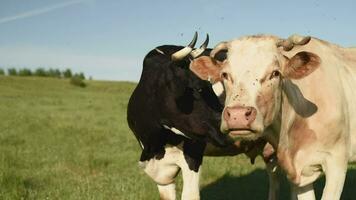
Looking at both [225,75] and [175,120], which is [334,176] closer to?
[225,75]

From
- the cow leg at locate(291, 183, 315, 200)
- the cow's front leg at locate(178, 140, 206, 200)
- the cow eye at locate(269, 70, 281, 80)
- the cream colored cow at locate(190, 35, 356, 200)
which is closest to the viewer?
the cream colored cow at locate(190, 35, 356, 200)

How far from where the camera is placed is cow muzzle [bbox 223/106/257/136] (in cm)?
461

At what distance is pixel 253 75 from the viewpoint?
4.88 meters

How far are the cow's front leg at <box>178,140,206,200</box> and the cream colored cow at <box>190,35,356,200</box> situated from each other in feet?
3.84

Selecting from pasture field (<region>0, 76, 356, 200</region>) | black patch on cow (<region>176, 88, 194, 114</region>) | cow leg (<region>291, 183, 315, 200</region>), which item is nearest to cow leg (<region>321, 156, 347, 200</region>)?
cow leg (<region>291, 183, 315, 200</region>)

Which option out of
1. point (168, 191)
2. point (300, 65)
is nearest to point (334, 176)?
point (300, 65)

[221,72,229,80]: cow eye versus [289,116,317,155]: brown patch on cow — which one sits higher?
[221,72,229,80]: cow eye

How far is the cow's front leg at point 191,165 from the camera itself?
268 inches

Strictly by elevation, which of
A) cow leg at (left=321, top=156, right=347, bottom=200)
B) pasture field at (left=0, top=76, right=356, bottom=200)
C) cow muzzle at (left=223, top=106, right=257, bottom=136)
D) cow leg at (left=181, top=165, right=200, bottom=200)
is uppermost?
cow muzzle at (left=223, top=106, right=257, bottom=136)

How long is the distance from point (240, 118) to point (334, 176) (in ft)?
5.51

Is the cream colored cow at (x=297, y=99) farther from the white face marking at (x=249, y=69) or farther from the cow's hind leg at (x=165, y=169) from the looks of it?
the cow's hind leg at (x=165, y=169)

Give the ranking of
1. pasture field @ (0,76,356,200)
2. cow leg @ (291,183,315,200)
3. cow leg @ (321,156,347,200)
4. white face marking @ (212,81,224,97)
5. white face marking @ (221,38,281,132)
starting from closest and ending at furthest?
white face marking @ (221,38,281,132), cow leg @ (321,156,347,200), cow leg @ (291,183,315,200), white face marking @ (212,81,224,97), pasture field @ (0,76,356,200)

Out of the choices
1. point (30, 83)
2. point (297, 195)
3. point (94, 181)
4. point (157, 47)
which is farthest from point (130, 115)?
point (30, 83)

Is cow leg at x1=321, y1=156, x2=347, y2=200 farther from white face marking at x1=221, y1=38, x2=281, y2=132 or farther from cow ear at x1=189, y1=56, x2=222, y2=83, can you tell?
cow ear at x1=189, y1=56, x2=222, y2=83
